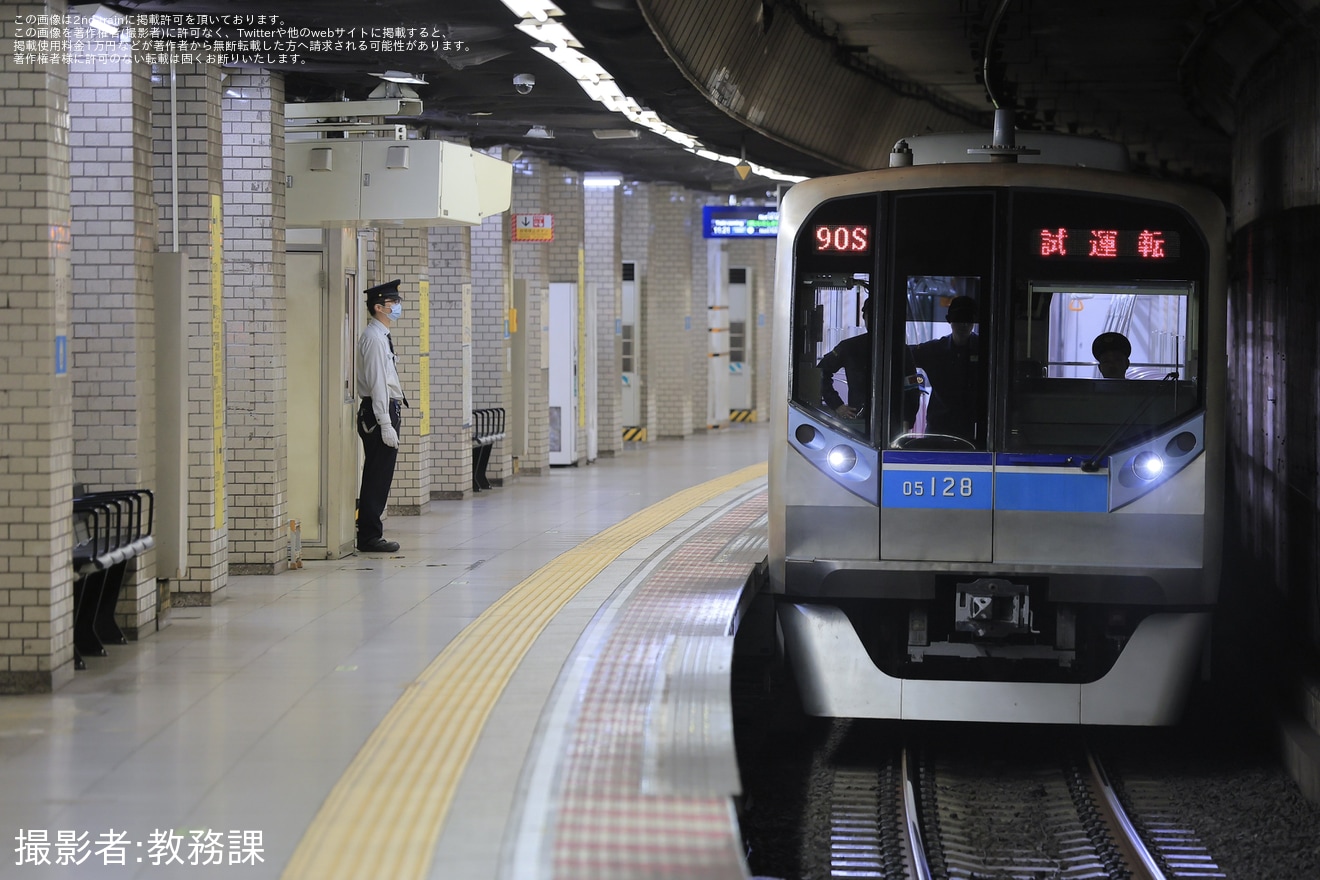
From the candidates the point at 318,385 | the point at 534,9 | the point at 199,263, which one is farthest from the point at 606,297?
the point at 534,9

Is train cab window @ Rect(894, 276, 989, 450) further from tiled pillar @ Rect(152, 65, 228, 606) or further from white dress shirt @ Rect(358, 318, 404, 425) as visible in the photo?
white dress shirt @ Rect(358, 318, 404, 425)

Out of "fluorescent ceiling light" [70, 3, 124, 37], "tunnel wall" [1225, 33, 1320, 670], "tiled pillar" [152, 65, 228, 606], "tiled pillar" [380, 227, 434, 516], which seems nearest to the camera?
"fluorescent ceiling light" [70, 3, 124, 37]

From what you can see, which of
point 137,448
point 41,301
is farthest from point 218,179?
point 41,301

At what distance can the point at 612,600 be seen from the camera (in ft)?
28.0

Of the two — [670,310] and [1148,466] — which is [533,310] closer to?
[670,310]

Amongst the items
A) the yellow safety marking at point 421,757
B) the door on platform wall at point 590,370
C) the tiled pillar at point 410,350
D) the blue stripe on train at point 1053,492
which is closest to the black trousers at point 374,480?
the tiled pillar at point 410,350

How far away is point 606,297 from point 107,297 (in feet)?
43.7

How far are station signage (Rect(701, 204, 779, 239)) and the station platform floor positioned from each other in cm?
1167

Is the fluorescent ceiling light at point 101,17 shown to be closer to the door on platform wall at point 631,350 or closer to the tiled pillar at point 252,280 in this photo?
the tiled pillar at point 252,280

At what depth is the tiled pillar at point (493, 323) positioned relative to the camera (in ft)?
53.5

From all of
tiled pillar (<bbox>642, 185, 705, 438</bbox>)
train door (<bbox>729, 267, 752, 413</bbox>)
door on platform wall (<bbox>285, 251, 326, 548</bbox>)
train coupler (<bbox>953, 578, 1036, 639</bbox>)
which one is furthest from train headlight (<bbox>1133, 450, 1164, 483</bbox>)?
train door (<bbox>729, 267, 752, 413</bbox>)

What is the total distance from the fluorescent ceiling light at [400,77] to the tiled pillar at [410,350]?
2486 mm

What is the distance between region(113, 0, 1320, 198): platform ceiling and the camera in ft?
30.8

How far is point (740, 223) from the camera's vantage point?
2158cm
